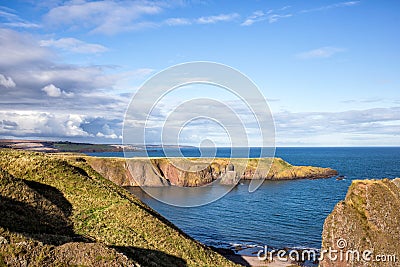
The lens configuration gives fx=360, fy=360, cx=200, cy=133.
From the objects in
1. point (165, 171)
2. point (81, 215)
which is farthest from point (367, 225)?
point (165, 171)

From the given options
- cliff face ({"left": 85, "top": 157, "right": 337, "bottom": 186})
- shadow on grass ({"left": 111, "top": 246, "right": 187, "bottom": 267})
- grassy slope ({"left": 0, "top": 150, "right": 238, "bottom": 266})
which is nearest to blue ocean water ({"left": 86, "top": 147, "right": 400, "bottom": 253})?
cliff face ({"left": 85, "top": 157, "right": 337, "bottom": 186})

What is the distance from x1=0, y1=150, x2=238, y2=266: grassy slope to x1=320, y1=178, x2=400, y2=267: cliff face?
10203 millimetres

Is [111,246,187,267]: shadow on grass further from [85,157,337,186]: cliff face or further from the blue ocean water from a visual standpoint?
[85,157,337,186]: cliff face

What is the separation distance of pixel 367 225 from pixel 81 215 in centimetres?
2152

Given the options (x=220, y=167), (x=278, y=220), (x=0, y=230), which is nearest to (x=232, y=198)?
(x=278, y=220)

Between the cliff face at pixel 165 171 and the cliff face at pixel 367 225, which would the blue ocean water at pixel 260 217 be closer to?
the cliff face at pixel 165 171

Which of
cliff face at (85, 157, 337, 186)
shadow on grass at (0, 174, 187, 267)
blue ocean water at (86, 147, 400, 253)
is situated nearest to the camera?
shadow on grass at (0, 174, 187, 267)

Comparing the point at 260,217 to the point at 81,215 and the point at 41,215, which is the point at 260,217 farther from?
the point at 41,215

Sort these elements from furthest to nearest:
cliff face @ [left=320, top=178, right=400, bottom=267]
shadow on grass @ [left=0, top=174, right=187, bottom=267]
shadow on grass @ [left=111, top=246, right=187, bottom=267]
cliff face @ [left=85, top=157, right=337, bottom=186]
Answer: cliff face @ [left=85, top=157, right=337, bottom=186] → cliff face @ [left=320, top=178, right=400, bottom=267] → shadow on grass @ [left=0, top=174, right=187, bottom=267] → shadow on grass @ [left=111, top=246, right=187, bottom=267]

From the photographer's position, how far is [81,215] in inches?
1153

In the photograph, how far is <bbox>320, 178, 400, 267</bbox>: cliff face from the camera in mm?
23078

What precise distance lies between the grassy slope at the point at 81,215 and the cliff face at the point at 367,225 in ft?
33.5

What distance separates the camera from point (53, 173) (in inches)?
1368

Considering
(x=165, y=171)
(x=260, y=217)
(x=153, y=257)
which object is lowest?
(x=260, y=217)
